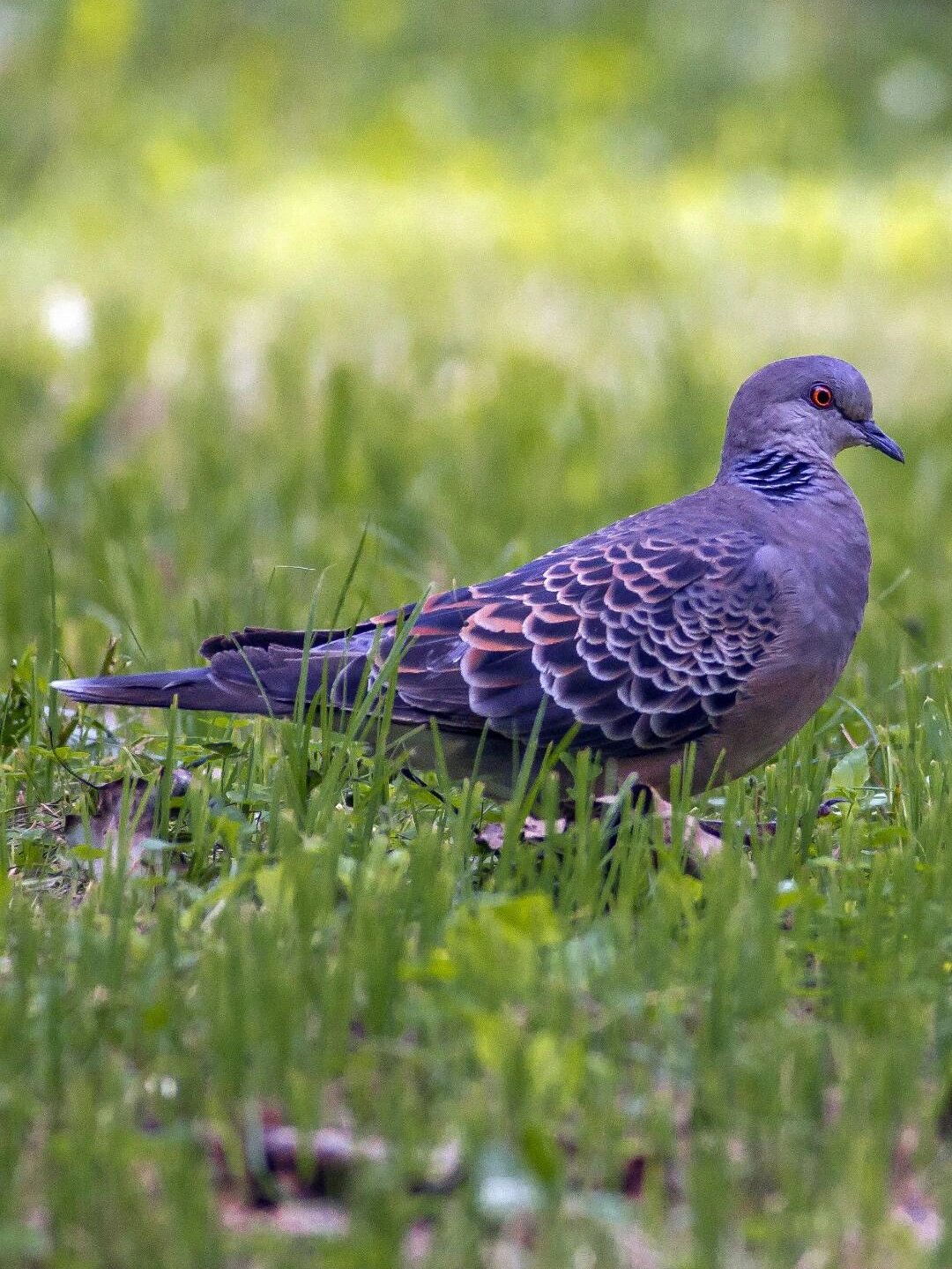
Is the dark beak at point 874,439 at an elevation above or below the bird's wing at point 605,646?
above

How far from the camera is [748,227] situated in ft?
39.2

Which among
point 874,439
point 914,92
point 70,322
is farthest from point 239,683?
point 914,92

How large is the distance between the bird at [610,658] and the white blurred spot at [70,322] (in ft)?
15.5

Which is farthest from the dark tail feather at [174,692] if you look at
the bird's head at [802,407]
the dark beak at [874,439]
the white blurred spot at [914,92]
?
the white blurred spot at [914,92]

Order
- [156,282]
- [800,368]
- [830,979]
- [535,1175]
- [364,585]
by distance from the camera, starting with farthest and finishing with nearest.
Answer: [156,282], [364,585], [800,368], [830,979], [535,1175]

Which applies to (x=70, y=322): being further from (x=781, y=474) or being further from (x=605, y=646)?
(x=605, y=646)

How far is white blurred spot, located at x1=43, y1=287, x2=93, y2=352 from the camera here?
821 cm

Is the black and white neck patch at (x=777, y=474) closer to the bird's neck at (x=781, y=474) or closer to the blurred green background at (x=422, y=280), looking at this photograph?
the bird's neck at (x=781, y=474)

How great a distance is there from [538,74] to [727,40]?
2.06 metres

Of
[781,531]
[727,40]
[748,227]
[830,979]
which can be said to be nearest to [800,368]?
[781,531]

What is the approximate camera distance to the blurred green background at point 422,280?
5949 mm

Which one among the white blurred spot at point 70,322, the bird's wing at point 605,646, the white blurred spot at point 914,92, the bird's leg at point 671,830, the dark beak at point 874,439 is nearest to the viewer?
the bird's leg at point 671,830

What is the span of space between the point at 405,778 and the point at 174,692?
50cm

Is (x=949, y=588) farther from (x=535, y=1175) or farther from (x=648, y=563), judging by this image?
(x=535, y=1175)
